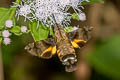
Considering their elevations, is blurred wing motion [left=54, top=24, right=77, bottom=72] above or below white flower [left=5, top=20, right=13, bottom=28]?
below

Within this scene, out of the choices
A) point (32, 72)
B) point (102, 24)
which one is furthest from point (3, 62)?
point (102, 24)

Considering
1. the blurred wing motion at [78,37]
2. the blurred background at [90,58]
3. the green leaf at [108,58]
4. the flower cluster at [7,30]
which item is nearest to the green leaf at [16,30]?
the flower cluster at [7,30]

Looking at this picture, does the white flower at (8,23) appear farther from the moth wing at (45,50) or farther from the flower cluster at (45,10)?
the moth wing at (45,50)

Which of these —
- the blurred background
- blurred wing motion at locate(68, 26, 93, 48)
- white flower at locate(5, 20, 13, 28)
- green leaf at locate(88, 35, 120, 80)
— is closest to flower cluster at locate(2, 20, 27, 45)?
white flower at locate(5, 20, 13, 28)

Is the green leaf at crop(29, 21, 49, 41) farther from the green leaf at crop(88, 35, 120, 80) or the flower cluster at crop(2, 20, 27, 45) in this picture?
the green leaf at crop(88, 35, 120, 80)

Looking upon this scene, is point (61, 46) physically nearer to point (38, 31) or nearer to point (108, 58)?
point (38, 31)

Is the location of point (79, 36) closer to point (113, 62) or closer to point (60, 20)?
point (60, 20)

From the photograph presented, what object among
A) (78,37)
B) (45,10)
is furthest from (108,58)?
(45,10)
